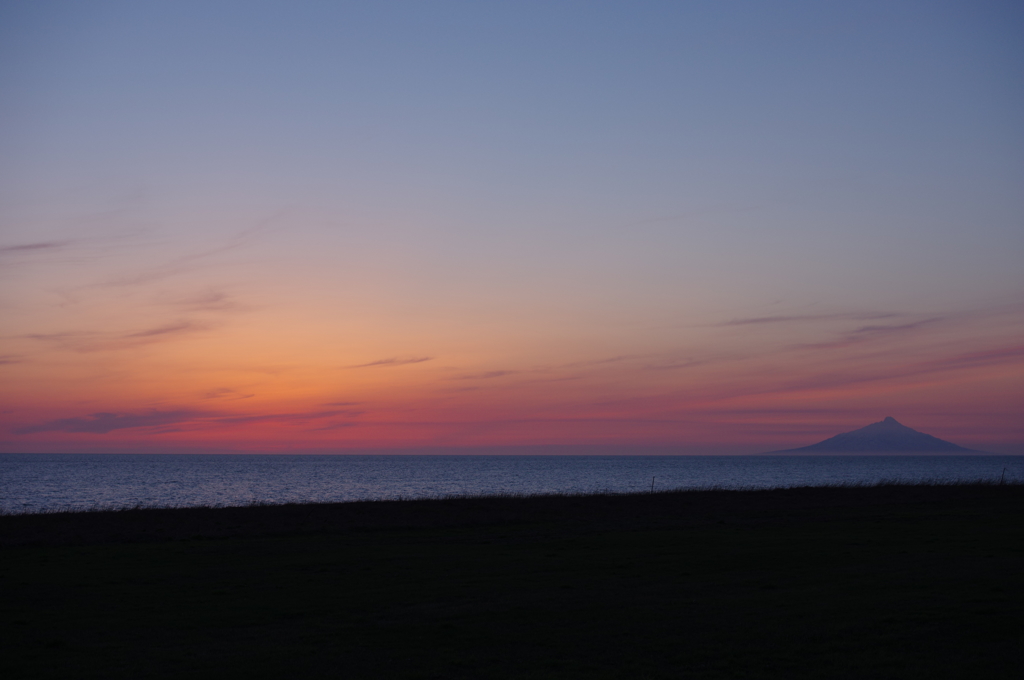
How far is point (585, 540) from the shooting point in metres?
29.1

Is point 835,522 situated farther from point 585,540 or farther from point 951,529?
point 585,540

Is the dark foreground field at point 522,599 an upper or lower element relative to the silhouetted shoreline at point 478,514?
upper

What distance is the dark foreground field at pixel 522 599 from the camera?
41.7 ft

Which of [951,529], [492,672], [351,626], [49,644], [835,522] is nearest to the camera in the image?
[492,672]

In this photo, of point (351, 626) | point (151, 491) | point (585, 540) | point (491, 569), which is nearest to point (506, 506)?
point (585, 540)

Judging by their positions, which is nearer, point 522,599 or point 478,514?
point 522,599

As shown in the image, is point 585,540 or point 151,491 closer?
point 585,540

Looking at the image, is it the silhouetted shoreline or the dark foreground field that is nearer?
the dark foreground field

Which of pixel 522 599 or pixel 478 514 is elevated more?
pixel 522 599

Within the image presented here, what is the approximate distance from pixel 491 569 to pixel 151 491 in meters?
77.2

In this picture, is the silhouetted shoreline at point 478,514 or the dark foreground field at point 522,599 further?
the silhouetted shoreline at point 478,514

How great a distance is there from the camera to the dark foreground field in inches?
500

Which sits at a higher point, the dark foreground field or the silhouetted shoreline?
the dark foreground field

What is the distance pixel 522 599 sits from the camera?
1794 centimetres
